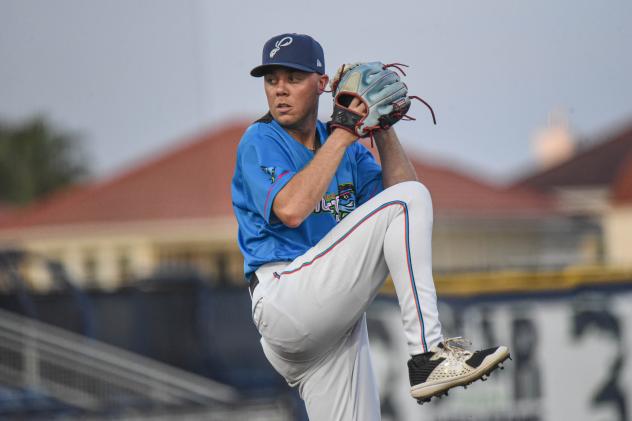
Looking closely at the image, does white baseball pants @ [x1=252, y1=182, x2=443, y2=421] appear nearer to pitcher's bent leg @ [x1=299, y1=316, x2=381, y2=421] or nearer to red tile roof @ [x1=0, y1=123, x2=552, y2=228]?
pitcher's bent leg @ [x1=299, y1=316, x2=381, y2=421]

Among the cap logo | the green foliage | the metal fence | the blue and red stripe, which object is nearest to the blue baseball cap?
the cap logo

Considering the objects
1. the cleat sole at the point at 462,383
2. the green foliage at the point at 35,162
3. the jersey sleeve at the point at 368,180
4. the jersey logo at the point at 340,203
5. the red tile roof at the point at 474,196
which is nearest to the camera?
the cleat sole at the point at 462,383

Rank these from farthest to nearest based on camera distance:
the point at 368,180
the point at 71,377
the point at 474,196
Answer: the point at 474,196
the point at 71,377
the point at 368,180

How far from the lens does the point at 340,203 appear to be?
4.37m

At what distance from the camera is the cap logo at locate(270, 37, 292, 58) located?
13.5 ft

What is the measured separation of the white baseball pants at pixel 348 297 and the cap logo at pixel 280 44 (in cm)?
66

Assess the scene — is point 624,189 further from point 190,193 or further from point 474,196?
point 190,193

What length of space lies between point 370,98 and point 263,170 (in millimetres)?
472

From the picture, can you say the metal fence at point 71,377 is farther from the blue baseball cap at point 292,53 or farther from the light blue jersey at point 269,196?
the blue baseball cap at point 292,53

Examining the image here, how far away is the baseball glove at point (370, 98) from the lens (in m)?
4.02

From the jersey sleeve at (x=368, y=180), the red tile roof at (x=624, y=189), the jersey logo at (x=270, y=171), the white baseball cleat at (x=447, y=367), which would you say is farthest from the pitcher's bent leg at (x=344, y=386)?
the red tile roof at (x=624, y=189)

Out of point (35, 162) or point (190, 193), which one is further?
point (35, 162)

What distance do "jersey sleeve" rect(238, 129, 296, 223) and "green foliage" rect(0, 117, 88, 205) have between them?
47.4m

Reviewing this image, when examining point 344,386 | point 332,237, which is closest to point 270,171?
point 332,237
